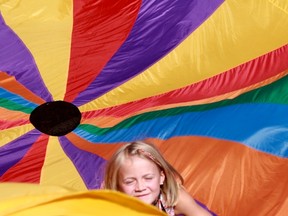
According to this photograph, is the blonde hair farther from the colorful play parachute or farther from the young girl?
the colorful play parachute

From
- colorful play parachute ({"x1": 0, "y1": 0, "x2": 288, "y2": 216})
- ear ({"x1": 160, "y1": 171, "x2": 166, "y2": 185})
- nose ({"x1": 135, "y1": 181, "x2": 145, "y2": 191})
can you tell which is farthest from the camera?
colorful play parachute ({"x1": 0, "y1": 0, "x2": 288, "y2": 216})

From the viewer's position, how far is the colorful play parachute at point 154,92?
7.39 feet

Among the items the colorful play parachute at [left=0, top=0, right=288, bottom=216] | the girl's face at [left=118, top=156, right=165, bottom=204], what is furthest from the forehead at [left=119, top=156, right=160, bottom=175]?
the colorful play parachute at [left=0, top=0, right=288, bottom=216]

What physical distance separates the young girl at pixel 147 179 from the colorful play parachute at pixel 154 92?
0.17 metres

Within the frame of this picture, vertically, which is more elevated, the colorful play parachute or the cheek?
the colorful play parachute

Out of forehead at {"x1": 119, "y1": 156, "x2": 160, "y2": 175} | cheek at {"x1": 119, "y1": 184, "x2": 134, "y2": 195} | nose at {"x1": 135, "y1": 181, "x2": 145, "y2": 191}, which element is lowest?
cheek at {"x1": 119, "y1": 184, "x2": 134, "y2": 195}

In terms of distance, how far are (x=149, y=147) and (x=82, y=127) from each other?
69cm

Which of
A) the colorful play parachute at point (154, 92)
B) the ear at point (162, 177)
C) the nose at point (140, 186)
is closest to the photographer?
the nose at point (140, 186)

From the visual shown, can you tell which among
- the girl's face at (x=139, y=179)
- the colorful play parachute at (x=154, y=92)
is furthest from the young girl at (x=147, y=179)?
the colorful play parachute at (x=154, y=92)

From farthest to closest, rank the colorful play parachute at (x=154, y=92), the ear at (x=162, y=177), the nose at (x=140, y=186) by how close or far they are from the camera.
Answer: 1. the colorful play parachute at (x=154, y=92)
2. the ear at (x=162, y=177)
3. the nose at (x=140, y=186)

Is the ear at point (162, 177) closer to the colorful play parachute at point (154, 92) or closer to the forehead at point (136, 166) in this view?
the forehead at point (136, 166)

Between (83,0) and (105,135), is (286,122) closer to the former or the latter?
(105,135)

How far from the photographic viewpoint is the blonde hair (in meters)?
1.89

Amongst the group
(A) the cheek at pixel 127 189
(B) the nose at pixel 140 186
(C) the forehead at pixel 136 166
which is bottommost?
(A) the cheek at pixel 127 189
